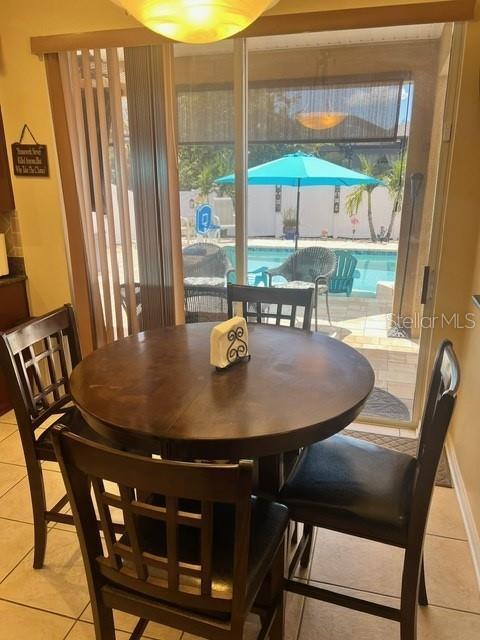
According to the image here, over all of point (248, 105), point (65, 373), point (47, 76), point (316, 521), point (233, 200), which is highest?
point (47, 76)

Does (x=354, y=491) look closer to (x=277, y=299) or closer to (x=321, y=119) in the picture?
(x=277, y=299)

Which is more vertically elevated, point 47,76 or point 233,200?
point 47,76

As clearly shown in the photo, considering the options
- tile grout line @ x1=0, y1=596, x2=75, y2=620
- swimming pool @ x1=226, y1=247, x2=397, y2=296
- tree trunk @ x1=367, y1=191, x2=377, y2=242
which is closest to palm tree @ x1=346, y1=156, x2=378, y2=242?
tree trunk @ x1=367, y1=191, x2=377, y2=242

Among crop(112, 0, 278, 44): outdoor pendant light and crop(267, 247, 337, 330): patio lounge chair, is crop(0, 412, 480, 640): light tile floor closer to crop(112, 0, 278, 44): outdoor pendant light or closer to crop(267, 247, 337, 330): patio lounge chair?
crop(267, 247, 337, 330): patio lounge chair

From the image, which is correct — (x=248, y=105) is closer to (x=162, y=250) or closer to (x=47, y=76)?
(x=162, y=250)

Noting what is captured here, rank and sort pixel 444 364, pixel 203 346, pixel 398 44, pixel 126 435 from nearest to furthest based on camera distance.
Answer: pixel 126 435
pixel 444 364
pixel 203 346
pixel 398 44

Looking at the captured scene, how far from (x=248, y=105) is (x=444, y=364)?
1955 mm

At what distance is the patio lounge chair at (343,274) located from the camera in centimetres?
283

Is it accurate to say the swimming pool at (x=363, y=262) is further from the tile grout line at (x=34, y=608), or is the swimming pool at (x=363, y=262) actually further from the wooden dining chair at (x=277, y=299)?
the tile grout line at (x=34, y=608)

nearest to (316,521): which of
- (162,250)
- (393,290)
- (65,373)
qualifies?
(65,373)

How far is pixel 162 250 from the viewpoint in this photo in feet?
9.51

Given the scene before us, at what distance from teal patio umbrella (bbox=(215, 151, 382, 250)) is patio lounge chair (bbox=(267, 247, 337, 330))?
336 millimetres

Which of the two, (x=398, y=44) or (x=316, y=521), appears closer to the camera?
(x=316, y=521)

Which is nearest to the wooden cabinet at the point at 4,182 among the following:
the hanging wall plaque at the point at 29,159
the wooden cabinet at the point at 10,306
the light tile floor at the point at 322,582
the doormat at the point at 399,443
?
the hanging wall plaque at the point at 29,159
